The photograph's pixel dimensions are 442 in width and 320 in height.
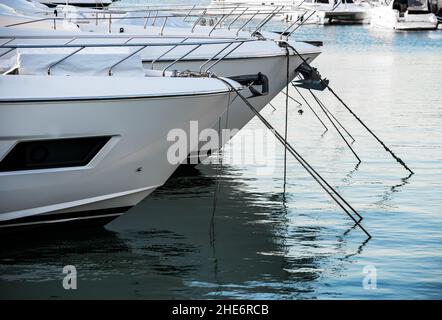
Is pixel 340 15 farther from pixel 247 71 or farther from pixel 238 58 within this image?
pixel 238 58

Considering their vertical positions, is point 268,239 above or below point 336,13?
below

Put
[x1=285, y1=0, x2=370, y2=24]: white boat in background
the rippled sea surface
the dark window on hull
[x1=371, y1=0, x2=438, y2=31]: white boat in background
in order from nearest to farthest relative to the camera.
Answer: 1. the rippled sea surface
2. the dark window on hull
3. [x1=371, y1=0, x2=438, y2=31]: white boat in background
4. [x1=285, y1=0, x2=370, y2=24]: white boat in background

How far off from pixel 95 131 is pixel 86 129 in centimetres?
11

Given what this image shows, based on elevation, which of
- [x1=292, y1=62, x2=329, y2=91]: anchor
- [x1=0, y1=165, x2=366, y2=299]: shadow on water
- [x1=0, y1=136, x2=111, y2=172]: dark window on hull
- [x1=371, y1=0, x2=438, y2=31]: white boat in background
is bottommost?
[x1=0, y1=165, x2=366, y2=299]: shadow on water

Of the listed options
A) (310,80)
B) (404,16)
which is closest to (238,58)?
(310,80)

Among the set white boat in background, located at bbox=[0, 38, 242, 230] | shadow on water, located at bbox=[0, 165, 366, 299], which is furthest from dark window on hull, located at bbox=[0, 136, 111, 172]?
shadow on water, located at bbox=[0, 165, 366, 299]

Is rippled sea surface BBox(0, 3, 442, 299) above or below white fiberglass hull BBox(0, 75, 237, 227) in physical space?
below

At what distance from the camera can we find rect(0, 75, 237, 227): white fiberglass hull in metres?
10.2

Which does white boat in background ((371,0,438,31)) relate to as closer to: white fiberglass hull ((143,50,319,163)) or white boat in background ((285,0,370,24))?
white boat in background ((285,0,370,24))

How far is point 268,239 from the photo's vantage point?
11.7 m

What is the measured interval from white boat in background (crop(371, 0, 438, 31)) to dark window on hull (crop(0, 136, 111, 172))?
52.3 metres

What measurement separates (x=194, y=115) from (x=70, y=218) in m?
1.74

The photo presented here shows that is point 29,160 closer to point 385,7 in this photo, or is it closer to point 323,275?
point 323,275
